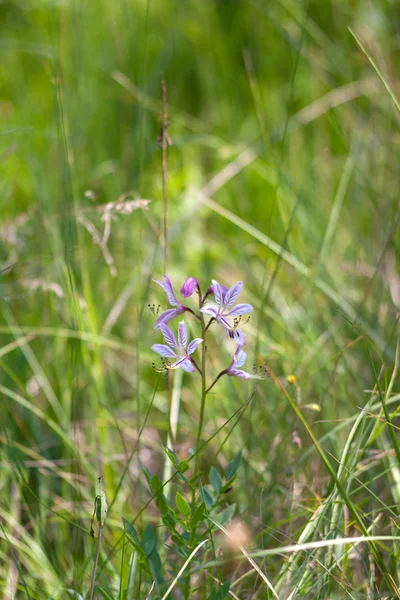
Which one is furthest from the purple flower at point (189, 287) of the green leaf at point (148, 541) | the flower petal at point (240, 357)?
the green leaf at point (148, 541)

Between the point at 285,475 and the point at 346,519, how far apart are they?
0.18 metres

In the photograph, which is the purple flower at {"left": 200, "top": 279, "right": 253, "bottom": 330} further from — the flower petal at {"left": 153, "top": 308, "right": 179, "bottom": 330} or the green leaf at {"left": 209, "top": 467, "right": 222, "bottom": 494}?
the green leaf at {"left": 209, "top": 467, "right": 222, "bottom": 494}

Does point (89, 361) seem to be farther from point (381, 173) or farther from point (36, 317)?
point (381, 173)

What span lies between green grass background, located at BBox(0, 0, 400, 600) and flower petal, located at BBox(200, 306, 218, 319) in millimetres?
299

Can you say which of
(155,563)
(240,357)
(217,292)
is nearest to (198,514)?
(155,563)

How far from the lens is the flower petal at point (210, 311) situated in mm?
1042

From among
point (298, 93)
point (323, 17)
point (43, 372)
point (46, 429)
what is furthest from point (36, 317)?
point (323, 17)

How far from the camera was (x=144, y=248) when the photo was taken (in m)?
2.64

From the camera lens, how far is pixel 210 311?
106 centimetres

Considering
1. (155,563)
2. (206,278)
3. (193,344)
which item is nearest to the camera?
(193,344)

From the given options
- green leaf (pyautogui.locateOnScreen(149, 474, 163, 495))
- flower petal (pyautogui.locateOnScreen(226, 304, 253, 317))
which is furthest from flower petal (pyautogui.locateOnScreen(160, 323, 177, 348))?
green leaf (pyautogui.locateOnScreen(149, 474, 163, 495))

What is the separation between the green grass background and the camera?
144 centimetres

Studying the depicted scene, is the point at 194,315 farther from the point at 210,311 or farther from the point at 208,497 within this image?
the point at 208,497

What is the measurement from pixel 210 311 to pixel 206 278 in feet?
3.83
